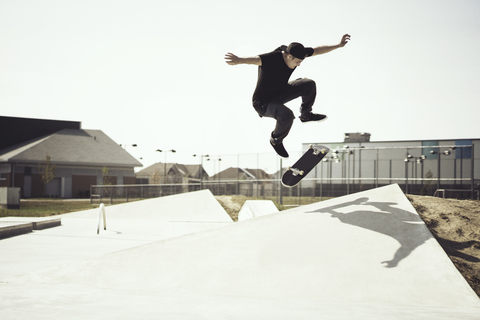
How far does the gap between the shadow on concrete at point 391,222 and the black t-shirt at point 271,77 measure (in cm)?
238

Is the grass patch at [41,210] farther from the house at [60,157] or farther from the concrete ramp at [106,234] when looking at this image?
the house at [60,157]

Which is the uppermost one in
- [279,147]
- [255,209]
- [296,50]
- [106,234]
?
[296,50]

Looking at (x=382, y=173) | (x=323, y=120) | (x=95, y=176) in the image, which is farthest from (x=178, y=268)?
(x=95, y=176)

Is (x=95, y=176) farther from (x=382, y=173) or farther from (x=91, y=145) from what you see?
(x=382, y=173)

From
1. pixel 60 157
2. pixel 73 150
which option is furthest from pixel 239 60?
pixel 73 150

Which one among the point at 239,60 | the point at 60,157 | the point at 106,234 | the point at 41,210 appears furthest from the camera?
the point at 60,157

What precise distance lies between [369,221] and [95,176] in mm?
40379

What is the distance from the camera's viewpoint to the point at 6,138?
43312 mm

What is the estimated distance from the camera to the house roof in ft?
128

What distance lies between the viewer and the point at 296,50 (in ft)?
17.7

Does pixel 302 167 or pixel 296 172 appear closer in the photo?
pixel 296 172

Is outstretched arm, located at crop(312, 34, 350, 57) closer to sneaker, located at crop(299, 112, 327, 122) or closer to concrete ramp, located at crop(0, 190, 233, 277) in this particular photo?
sneaker, located at crop(299, 112, 327, 122)

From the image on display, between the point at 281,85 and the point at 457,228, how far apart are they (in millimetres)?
3545

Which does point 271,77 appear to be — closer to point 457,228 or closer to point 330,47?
point 330,47
